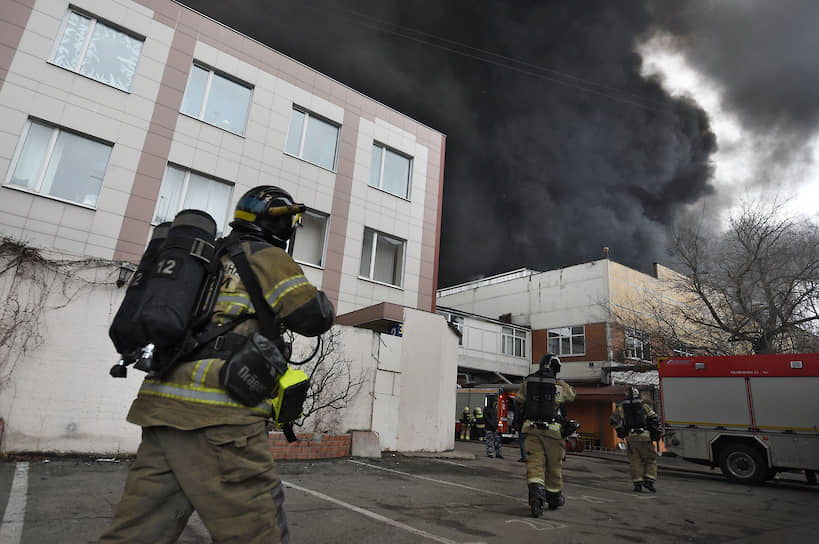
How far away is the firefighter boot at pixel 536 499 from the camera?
5.30m

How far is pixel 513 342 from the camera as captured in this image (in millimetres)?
32719

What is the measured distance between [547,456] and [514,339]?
27661 mm

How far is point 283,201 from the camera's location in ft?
8.50

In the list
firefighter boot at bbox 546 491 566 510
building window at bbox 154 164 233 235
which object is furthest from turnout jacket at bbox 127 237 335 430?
building window at bbox 154 164 233 235

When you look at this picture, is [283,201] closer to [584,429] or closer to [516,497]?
[516,497]

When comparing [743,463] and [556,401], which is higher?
[556,401]

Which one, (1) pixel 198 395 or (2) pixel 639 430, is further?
(2) pixel 639 430

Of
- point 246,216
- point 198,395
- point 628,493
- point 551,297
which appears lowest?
point 628,493

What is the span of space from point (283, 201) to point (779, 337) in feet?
90.3

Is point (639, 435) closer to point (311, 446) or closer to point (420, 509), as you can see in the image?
point (420, 509)

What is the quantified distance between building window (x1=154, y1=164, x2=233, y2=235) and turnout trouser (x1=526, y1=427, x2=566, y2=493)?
9118 mm

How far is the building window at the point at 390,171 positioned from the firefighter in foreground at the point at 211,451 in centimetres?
1303

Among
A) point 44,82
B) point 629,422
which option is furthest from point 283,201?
point 44,82

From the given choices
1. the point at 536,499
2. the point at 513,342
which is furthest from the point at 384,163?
the point at 513,342
